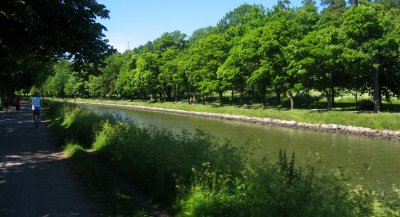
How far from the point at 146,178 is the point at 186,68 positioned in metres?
68.5

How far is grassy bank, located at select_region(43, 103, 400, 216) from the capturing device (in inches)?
291

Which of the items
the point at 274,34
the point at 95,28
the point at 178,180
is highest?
the point at 274,34

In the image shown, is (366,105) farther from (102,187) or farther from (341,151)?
(102,187)

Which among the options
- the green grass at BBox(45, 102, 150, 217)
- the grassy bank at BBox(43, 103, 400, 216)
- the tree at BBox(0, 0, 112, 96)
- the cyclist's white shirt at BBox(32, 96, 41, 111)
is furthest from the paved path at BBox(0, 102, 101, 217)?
the cyclist's white shirt at BBox(32, 96, 41, 111)

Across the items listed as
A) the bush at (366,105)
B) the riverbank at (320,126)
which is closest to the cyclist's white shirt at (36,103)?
the riverbank at (320,126)

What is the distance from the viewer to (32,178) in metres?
12.6

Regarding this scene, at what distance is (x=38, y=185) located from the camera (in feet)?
38.6

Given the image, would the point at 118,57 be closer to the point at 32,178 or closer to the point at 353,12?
the point at 353,12

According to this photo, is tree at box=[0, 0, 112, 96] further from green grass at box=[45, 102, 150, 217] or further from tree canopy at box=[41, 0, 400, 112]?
green grass at box=[45, 102, 150, 217]

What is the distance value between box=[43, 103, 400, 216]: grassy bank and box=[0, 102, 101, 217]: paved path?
0.66m

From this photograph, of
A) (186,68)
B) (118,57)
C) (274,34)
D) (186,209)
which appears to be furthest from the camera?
(118,57)

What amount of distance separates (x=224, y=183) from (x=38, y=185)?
554cm

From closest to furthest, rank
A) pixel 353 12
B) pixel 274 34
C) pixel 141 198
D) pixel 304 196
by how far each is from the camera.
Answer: pixel 304 196, pixel 141 198, pixel 353 12, pixel 274 34

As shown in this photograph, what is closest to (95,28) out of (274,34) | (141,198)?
(141,198)
